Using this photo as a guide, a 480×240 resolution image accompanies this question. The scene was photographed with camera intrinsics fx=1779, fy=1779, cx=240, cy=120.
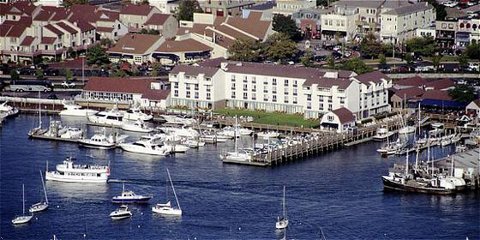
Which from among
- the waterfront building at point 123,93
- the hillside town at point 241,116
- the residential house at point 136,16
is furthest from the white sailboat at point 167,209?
the residential house at point 136,16

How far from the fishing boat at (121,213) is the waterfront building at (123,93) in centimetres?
783

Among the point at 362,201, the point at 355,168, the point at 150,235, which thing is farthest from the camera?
the point at 355,168

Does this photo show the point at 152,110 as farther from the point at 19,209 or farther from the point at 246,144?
the point at 19,209

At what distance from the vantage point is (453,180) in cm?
2745

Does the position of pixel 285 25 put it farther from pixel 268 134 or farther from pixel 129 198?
pixel 129 198

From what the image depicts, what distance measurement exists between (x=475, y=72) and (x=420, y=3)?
17.0 feet

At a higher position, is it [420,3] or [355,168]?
[420,3]

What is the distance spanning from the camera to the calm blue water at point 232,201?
25078mm

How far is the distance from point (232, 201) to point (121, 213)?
1.83 meters

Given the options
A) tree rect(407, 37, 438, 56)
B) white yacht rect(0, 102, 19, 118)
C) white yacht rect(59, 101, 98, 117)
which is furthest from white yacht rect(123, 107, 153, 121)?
tree rect(407, 37, 438, 56)

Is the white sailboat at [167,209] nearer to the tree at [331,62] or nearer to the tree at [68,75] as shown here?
the tree at [331,62]

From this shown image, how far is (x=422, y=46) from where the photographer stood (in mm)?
38500

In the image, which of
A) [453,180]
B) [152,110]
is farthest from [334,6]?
[453,180]

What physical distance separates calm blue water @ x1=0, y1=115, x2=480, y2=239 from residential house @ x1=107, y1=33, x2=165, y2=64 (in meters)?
7.47
